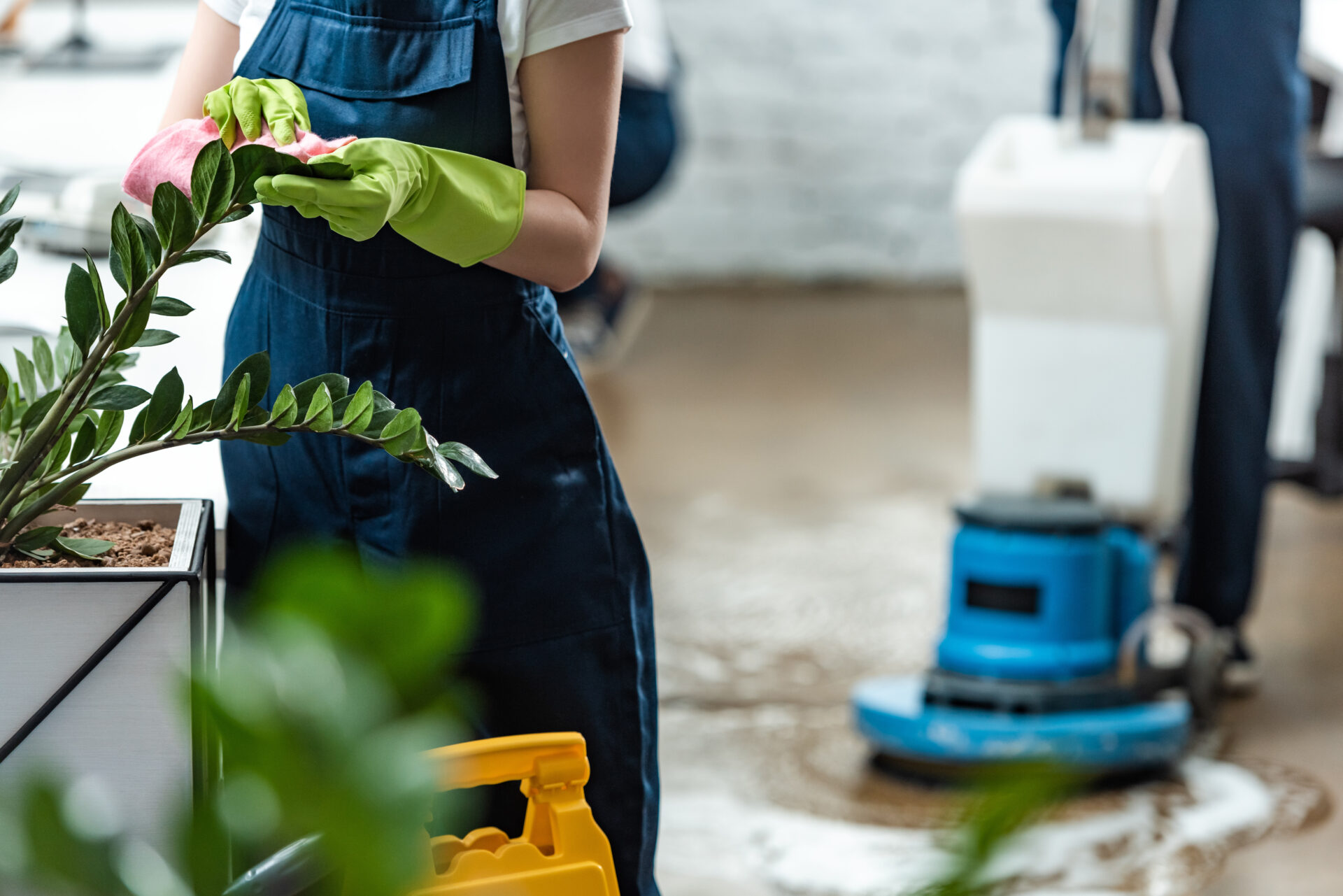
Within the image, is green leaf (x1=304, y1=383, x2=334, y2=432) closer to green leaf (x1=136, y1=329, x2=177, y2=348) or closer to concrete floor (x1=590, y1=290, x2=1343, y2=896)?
green leaf (x1=136, y1=329, x2=177, y2=348)

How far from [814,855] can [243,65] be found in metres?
1.34

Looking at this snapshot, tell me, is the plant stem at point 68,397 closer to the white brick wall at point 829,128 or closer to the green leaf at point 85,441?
the green leaf at point 85,441

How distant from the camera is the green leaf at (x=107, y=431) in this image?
0.90 m

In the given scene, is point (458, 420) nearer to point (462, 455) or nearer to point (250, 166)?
point (462, 455)

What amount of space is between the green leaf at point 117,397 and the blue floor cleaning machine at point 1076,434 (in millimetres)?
1480

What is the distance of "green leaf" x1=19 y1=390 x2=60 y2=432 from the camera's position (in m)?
0.90

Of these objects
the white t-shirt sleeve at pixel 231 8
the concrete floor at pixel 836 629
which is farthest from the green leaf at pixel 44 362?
the concrete floor at pixel 836 629

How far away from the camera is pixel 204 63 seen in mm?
1168

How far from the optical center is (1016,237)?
2146 millimetres

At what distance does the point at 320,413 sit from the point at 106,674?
0.20 m

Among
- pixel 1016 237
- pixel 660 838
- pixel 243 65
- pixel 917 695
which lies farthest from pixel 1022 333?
pixel 243 65

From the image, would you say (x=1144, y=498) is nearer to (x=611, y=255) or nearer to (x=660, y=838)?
(x=660, y=838)

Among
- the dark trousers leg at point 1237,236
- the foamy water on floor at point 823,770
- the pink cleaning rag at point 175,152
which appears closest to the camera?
the pink cleaning rag at point 175,152

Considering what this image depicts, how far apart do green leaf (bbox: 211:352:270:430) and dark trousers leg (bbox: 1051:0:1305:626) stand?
6.06 ft
